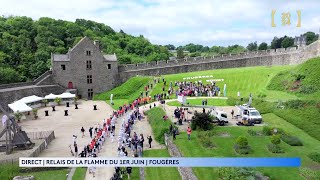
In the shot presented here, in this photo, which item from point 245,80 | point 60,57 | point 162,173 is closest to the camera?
point 162,173

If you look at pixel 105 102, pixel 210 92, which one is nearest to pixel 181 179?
pixel 210 92

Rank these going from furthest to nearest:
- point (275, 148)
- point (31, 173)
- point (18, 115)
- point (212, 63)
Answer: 1. point (212, 63)
2. point (18, 115)
3. point (31, 173)
4. point (275, 148)

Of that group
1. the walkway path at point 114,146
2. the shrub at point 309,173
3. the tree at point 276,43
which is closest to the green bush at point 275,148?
the shrub at point 309,173

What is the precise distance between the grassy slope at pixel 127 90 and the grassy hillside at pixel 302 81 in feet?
71.9

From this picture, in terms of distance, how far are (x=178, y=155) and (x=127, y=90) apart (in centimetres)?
3582

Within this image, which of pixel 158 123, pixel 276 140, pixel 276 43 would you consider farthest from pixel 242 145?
pixel 276 43

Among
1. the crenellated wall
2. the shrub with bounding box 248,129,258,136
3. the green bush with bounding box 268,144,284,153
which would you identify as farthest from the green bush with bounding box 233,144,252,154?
the crenellated wall

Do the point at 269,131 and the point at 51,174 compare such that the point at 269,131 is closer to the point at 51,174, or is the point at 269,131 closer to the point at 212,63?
the point at 51,174

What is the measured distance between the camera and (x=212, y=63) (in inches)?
2677

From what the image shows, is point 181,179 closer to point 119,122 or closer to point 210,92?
point 119,122

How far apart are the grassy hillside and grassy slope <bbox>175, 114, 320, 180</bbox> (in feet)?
33.1

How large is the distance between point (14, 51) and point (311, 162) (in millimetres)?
74115

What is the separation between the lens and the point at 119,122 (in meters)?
39.5

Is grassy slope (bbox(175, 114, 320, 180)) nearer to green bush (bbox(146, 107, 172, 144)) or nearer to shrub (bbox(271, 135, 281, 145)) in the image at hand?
shrub (bbox(271, 135, 281, 145))
